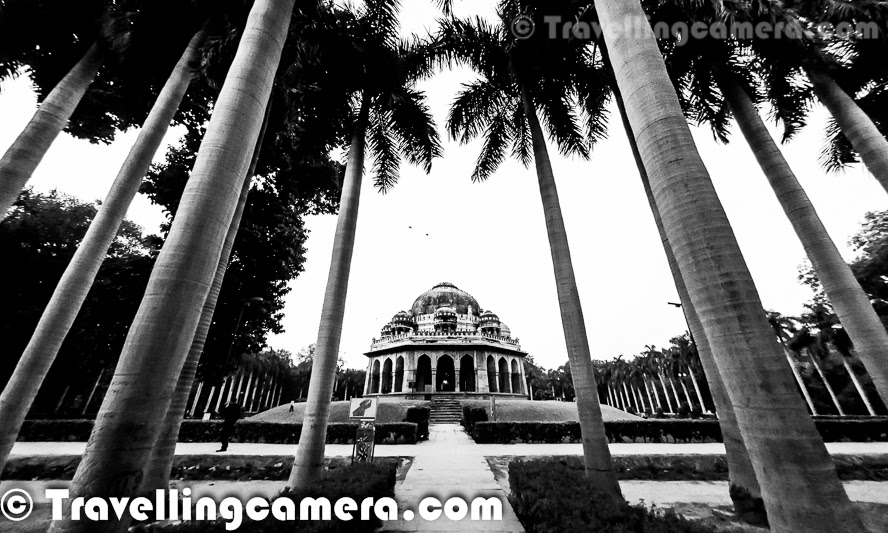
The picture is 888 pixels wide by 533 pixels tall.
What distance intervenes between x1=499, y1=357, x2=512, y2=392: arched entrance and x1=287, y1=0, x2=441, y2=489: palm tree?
3502cm

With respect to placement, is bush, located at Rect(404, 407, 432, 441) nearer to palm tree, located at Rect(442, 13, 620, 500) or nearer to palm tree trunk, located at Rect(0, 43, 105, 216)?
palm tree, located at Rect(442, 13, 620, 500)

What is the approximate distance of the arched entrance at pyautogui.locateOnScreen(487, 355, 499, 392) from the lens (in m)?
38.8

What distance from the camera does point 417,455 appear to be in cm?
1290

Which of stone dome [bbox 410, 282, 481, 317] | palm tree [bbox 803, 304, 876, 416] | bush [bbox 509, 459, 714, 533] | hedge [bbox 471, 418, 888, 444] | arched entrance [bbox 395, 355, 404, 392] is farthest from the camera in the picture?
stone dome [bbox 410, 282, 481, 317]

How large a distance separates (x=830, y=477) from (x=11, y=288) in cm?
3143

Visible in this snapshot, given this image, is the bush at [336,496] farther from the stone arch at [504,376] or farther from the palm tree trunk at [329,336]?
the stone arch at [504,376]

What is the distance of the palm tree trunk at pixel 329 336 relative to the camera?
6.49 meters

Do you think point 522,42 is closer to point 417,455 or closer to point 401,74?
point 401,74

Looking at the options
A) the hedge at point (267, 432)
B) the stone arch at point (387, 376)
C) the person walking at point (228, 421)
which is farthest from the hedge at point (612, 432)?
the stone arch at point (387, 376)

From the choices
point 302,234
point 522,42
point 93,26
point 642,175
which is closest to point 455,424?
point 302,234

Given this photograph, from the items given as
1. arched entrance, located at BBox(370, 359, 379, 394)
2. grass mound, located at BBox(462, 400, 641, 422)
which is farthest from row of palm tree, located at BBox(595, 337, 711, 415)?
arched entrance, located at BBox(370, 359, 379, 394)

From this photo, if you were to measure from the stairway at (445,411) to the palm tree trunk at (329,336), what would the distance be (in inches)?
948

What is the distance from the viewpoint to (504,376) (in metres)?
41.8

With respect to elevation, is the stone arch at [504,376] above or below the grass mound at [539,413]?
above
